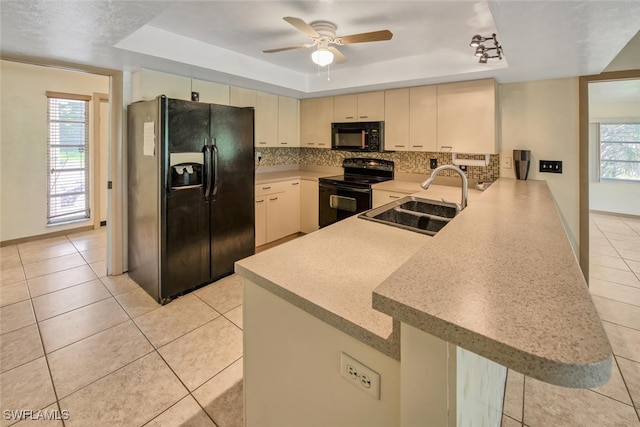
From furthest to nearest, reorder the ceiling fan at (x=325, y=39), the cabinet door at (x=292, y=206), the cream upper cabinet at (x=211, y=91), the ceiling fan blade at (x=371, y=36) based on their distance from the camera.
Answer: the cabinet door at (x=292, y=206) < the cream upper cabinet at (x=211, y=91) < the ceiling fan at (x=325, y=39) < the ceiling fan blade at (x=371, y=36)

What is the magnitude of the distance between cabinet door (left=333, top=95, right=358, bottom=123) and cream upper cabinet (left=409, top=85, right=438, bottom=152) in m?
0.77

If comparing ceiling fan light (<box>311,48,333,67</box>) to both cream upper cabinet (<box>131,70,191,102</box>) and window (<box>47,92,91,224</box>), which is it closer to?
cream upper cabinet (<box>131,70,191,102</box>)

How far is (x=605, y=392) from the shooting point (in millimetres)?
1784

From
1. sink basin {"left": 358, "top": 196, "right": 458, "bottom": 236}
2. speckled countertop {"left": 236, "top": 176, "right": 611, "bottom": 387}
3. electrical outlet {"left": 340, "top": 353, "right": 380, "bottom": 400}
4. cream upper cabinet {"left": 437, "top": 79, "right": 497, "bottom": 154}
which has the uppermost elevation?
cream upper cabinet {"left": 437, "top": 79, "right": 497, "bottom": 154}

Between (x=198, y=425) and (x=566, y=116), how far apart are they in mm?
3872

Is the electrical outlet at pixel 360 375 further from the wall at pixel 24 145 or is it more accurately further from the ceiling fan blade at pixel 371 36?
the wall at pixel 24 145

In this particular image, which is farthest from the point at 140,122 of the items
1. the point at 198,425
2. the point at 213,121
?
the point at 198,425

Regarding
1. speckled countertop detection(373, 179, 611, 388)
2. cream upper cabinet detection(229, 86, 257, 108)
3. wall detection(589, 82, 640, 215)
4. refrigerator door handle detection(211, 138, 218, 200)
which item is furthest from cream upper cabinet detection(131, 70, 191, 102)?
wall detection(589, 82, 640, 215)

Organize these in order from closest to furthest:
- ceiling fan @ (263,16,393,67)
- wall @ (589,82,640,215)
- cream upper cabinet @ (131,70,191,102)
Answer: ceiling fan @ (263,16,393,67)
cream upper cabinet @ (131,70,191,102)
wall @ (589,82,640,215)

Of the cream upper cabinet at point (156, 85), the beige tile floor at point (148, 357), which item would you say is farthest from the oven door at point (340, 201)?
the cream upper cabinet at point (156, 85)

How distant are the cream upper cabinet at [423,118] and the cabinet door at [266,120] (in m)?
1.83

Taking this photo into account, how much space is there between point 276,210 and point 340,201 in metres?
0.89

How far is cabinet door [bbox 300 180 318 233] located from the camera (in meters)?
4.27

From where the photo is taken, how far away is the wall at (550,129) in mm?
2957
